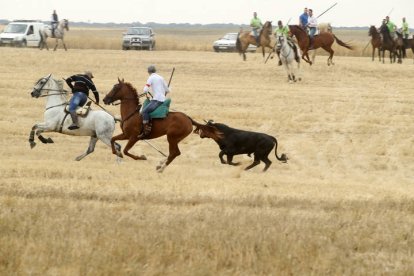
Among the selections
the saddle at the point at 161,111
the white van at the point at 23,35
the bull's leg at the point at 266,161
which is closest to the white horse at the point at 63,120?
the saddle at the point at 161,111

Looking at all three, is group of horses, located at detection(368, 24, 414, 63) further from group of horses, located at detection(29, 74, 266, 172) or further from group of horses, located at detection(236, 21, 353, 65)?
group of horses, located at detection(29, 74, 266, 172)

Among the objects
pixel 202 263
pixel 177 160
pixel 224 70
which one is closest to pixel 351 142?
pixel 177 160

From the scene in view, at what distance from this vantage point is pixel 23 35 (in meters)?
60.8

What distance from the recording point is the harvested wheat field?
9.90 m

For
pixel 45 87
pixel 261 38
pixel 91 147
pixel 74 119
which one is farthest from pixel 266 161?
pixel 261 38

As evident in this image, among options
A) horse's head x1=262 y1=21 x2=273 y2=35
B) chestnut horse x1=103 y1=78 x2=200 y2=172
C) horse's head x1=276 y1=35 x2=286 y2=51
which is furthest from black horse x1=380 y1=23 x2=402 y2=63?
chestnut horse x1=103 y1=78 x2=200 y2=172

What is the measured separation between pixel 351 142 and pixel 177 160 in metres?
5.42

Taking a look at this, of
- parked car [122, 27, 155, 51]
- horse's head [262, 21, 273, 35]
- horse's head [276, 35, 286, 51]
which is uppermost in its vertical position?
horse's head [276, 35, 286, 51]

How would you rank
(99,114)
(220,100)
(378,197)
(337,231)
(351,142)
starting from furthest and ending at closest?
(220,100) < (351,142) < (99,114) < (378,197) < (337,231)

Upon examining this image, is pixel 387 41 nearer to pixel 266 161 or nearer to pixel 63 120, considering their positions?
pixel 266 161

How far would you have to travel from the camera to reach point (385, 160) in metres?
23.3

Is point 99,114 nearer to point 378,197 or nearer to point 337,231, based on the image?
point 378,197

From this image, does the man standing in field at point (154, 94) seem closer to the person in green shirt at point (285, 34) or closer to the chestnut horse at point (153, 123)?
the chestnut horse at point (153, 123)

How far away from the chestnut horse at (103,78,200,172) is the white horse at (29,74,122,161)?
77cm
